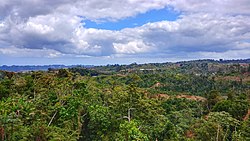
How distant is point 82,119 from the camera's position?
33250 millimetres

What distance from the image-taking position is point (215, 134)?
1117 inches

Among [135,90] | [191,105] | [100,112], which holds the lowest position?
[191,105]

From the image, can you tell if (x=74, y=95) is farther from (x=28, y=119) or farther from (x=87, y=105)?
(x=28, y=119)

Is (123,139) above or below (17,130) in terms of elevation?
below

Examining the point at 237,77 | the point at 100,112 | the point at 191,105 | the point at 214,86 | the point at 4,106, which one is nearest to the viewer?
the point at 4,106

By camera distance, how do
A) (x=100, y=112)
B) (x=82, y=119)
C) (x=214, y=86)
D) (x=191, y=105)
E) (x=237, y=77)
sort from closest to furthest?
(x=100, y=112)
(x=82, y=119)
(x=191, y=105)
(x=214, y=86)
(x=237, y=77)

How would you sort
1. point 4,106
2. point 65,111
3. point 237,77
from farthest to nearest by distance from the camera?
point 237,77 → point 65,111 → point 4,106

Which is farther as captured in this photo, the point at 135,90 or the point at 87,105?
the point at 87,105

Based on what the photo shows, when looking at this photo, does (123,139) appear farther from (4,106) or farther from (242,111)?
(242,111)

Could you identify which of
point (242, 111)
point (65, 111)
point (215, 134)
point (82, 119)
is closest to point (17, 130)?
point (65, 111)

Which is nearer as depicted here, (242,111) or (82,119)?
(82,119)

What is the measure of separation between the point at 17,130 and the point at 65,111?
295 inches

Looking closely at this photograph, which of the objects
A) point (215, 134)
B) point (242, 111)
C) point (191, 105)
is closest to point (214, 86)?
point (191, 105)

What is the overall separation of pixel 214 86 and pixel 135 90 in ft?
231
